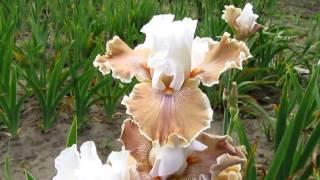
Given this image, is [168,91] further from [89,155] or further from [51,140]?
[51,140]

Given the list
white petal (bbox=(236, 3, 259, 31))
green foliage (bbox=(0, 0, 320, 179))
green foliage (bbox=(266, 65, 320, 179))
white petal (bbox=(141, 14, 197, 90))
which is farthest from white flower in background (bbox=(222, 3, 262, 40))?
white petal (bbox=(141, 14, 197, 90))

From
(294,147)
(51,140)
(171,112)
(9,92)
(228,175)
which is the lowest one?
(51,140)

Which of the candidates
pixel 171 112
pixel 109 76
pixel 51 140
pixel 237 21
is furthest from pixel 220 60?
pixel 51 140

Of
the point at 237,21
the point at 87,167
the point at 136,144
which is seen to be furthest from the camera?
the point at 237,21

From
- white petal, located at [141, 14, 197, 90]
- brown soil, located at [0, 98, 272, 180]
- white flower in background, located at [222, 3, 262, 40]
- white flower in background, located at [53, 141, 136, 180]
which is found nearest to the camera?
white flower in background, located at [53, 141, 136, 180]

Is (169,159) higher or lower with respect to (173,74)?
lower

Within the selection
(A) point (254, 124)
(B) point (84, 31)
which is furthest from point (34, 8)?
(A) point (254, 124)

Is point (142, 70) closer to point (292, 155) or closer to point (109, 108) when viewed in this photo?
point (292, 155)

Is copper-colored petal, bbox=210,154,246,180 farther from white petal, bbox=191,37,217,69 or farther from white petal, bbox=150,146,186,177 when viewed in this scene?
white petal, bbox=191,37,217,69
